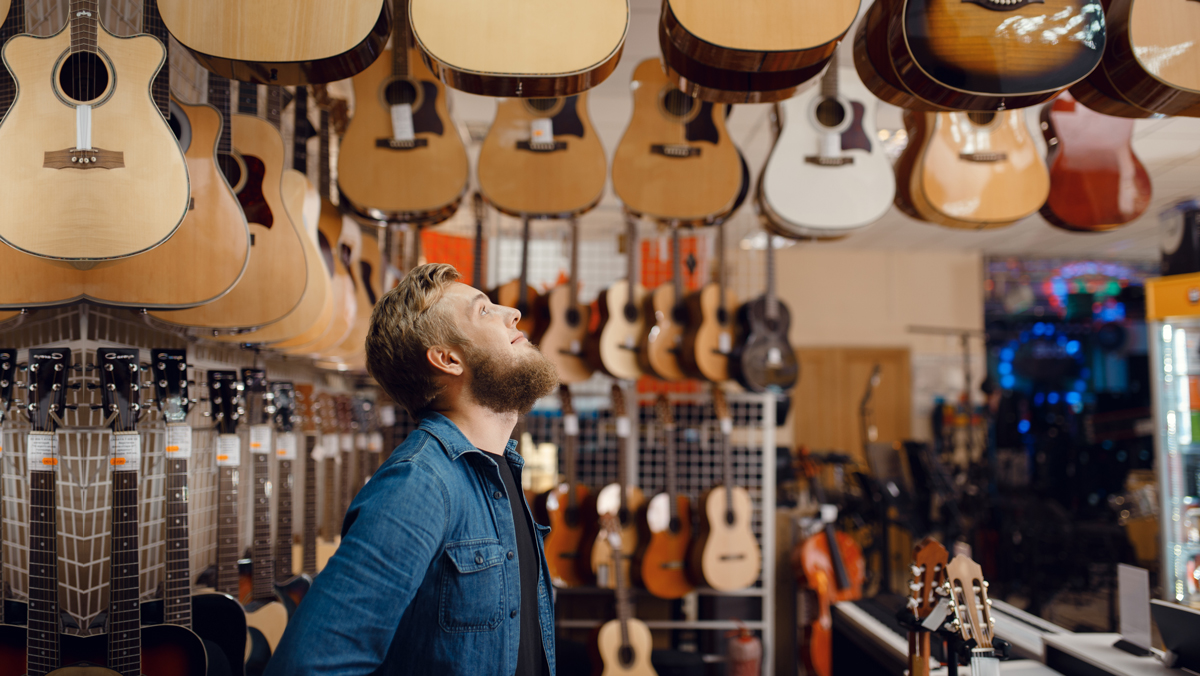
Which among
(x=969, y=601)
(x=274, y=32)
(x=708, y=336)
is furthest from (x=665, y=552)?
(x=274, y=32)

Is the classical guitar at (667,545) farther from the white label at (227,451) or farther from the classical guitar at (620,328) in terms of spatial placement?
the white label at (227,451)

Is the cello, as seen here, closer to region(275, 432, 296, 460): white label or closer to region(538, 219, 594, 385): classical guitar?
region(538, 219, 594, 385): classical guitar

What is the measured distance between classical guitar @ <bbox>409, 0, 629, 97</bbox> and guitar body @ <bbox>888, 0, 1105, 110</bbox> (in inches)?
24.3

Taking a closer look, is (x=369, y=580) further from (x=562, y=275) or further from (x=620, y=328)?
(x=562, y=275)

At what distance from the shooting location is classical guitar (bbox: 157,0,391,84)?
144cm

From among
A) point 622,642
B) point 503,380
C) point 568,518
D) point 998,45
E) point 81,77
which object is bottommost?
point 622,642

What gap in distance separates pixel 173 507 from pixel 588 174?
58.7 inches

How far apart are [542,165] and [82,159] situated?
51.6 inches

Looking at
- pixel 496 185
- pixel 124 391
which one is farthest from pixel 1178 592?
Answer: pixel 124 391

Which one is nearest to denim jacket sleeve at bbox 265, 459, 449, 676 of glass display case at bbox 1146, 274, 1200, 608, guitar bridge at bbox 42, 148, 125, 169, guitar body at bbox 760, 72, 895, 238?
guitar bridge at bbox 42, 148, 125, 169

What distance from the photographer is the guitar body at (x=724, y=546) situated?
339cm

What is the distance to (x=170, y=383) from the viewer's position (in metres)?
1.71

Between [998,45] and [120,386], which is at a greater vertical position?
[998,45]

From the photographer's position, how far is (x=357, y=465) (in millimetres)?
3377
